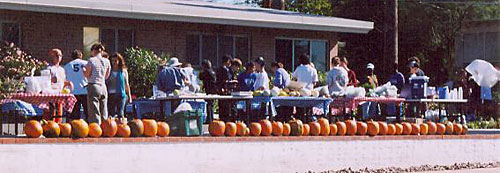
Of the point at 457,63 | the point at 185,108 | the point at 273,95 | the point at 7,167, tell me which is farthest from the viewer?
the point at 457,63

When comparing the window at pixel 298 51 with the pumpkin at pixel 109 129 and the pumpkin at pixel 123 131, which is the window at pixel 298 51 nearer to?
the pumpkin at pixel 123 131

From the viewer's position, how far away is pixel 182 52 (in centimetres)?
2856

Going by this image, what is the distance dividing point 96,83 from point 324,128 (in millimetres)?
3498

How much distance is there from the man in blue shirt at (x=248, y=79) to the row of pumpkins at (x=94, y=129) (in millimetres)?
5084

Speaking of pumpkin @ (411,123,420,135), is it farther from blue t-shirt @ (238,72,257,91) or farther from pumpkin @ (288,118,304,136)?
blue t-shirt @ (238,72,257,91)

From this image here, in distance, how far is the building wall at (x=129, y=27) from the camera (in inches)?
1012

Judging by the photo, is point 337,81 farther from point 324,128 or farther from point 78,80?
point 78,80

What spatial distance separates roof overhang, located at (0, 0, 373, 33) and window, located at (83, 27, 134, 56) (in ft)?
2.35

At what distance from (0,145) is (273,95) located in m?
7.33

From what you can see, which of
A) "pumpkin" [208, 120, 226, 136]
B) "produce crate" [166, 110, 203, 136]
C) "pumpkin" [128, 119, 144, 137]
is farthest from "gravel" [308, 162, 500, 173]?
"pumpkin" [128, 119, 144, 137]

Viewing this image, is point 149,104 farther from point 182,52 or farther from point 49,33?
point 182,52

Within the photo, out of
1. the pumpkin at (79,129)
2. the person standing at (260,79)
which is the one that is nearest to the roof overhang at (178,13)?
the person standing at (260,79)

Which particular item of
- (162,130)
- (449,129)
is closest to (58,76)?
(162,130)

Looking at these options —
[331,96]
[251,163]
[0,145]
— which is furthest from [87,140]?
[331,96]
